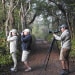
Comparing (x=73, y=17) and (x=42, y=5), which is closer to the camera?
(x=73, y=17)

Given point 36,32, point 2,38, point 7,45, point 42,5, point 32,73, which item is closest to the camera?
point 32,73

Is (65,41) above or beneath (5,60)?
above

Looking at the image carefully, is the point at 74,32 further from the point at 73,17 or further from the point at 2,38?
the point at 2,38

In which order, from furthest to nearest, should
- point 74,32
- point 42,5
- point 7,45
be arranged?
point 42,5
point 74,32
point 7,45

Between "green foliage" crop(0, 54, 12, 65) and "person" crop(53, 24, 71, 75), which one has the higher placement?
"person" crop(53, 24, 71, 75)

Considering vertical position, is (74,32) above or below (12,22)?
below

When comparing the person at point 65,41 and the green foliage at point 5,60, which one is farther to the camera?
the green foliage at point 5,60

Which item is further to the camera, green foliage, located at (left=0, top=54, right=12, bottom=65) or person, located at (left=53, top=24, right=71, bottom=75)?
green foliage, located at (left=0, top=54, right=12, bottom=65)

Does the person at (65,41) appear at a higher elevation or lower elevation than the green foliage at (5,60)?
higher

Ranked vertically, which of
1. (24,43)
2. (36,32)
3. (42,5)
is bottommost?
(36,32)

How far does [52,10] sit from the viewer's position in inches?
1594

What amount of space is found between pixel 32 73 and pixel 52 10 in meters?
29.8

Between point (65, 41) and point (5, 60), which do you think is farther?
point (5, 60)

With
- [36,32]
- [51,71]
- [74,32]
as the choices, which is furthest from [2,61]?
[36,32]
